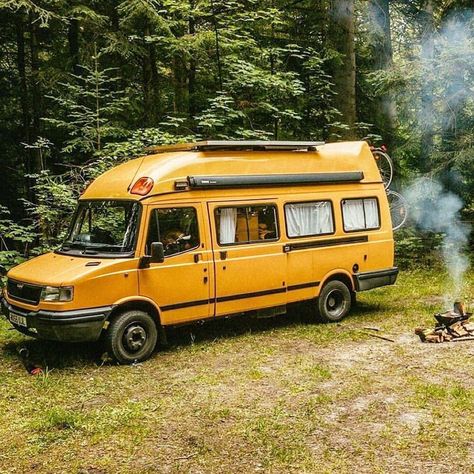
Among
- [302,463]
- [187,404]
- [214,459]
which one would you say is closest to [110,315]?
[187,404]

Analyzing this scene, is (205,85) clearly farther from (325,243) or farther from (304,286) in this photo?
(304,286)

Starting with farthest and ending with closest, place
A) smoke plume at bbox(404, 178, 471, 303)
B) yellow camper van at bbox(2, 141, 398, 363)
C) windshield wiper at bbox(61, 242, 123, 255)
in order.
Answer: smoke plume at bbox(404, 178, 471, 303)
windshield wiper at bbox(61, 242, 123, 255)
yellow camper van at bbox(2, 141, 398, 363)

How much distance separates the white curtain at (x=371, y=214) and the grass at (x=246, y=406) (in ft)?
7.22

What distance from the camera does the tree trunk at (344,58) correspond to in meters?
14.8

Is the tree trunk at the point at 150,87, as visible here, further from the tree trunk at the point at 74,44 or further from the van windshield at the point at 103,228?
the van windshield at the point at 103,228

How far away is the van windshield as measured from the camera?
26.7 ft

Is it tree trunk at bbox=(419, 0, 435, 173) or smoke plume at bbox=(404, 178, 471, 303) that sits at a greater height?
tree trunk at bbox=(419, 0, 435, 173)

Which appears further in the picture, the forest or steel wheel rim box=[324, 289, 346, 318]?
the forest

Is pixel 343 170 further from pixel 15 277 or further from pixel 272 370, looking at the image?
pixel 15 277

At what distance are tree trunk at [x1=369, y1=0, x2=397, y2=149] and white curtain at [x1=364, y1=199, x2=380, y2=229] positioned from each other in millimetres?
7275

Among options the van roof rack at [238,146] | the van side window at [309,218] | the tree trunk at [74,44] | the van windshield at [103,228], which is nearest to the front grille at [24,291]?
the van windshield at [103,228]

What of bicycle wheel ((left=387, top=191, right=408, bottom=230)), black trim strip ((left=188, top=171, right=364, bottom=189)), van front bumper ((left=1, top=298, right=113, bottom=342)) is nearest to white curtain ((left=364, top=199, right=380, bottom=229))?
black trim strip ((left=188, top=171, right=364, bottom=189))

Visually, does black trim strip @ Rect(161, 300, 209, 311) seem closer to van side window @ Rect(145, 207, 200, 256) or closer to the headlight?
van side window @ Rect(145, 207, 200, 256)

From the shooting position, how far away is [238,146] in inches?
365
